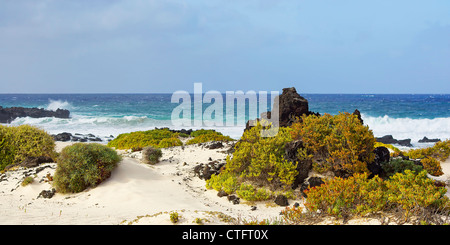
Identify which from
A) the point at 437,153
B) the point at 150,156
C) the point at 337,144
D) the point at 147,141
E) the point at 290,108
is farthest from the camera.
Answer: the point at 147,141

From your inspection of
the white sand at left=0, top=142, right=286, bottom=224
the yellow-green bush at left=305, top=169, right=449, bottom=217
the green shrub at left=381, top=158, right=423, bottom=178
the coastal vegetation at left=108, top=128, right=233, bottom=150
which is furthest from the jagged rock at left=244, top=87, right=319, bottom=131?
the coastal vegetation at left=108, top=128, right=233, bottom=150

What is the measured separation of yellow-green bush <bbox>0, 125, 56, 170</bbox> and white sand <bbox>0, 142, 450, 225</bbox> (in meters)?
1.47

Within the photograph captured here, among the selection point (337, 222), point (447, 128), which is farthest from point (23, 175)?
point (447, 128)

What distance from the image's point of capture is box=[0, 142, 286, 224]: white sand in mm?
7312

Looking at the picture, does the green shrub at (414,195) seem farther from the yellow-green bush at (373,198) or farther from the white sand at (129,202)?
the white sand at (129,202)

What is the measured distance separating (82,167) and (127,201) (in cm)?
220

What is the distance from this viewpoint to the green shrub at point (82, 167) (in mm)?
9883

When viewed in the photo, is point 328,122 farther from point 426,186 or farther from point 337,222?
point 337,222

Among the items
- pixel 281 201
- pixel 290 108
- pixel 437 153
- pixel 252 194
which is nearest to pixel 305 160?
pixel 281 201

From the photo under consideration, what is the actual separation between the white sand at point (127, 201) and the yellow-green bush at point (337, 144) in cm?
240

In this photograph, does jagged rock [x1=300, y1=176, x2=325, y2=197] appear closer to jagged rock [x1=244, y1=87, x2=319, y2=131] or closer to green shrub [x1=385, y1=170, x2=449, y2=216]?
green shrub [x1=385, y1=170, x2=449, y2=216]

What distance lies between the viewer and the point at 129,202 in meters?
8.84

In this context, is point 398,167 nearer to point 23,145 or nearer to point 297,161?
point 297,161
